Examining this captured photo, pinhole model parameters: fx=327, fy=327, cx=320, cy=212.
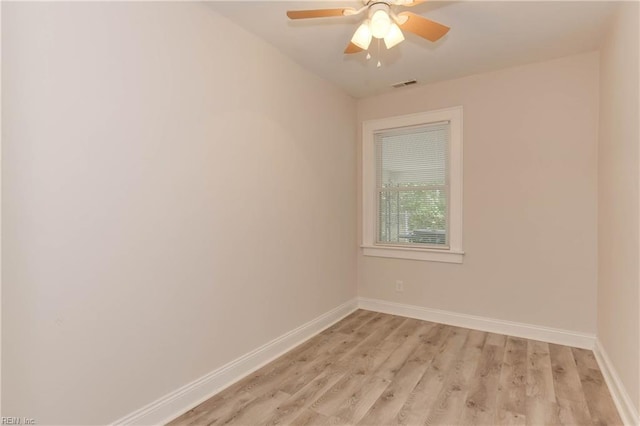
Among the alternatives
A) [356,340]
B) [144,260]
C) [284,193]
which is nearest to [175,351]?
[144,260]

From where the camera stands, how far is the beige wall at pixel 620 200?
1798 mm

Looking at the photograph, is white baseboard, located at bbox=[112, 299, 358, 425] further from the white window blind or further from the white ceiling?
the white ceiling

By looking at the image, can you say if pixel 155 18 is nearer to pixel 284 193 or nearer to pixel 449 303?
pixel 284 193

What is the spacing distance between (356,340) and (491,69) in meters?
2.88

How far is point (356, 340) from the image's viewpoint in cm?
304

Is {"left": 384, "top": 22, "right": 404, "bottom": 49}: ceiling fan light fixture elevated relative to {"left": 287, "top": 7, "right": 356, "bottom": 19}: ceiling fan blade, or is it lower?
lower

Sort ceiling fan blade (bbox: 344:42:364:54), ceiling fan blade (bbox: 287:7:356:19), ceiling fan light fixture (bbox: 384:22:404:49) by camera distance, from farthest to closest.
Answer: ceiling fan blade (bbox: 344:42:364:54), ceiling fan light fixture (bbox: 384:22:404:49), ceiling fan blade (bbox: 287:7:356:19)

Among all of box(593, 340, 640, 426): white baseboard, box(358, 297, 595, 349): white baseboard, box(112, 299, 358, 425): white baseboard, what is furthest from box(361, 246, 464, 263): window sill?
box(593, 340, 640, 426): white baseboard

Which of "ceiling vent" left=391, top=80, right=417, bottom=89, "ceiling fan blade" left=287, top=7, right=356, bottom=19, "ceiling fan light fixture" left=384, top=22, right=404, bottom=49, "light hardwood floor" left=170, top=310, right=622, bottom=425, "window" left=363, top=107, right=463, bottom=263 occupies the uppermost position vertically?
"ceiling vent" left=391, top=80, right=417, bottom=89

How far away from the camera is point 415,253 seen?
3.63 meters

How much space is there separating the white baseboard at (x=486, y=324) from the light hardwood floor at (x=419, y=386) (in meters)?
0.09

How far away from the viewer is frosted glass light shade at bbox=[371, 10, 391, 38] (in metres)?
1.79

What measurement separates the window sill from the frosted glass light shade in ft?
7.72

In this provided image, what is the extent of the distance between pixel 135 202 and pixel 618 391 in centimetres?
Answer: 310
